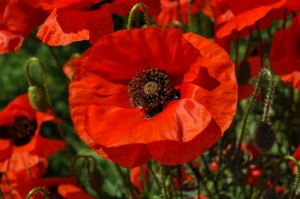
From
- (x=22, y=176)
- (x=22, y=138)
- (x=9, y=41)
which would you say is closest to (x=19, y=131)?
(x=22, y=138)

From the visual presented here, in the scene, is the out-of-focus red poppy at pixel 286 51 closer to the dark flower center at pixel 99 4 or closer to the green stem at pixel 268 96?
the green stem at pixel 268 96

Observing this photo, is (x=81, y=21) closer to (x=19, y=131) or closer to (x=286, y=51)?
(x=286, y=51)

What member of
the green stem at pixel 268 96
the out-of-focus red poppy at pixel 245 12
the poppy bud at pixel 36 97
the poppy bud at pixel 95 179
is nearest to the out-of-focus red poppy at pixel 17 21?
the poppy bud at pixel 36 97

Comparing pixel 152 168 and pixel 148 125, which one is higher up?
pixel 148 125

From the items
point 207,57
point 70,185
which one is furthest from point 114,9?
point 70,185

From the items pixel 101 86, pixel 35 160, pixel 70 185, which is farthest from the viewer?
pixel 35 160

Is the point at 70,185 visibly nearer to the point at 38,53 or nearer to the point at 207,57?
the point at 207,57
